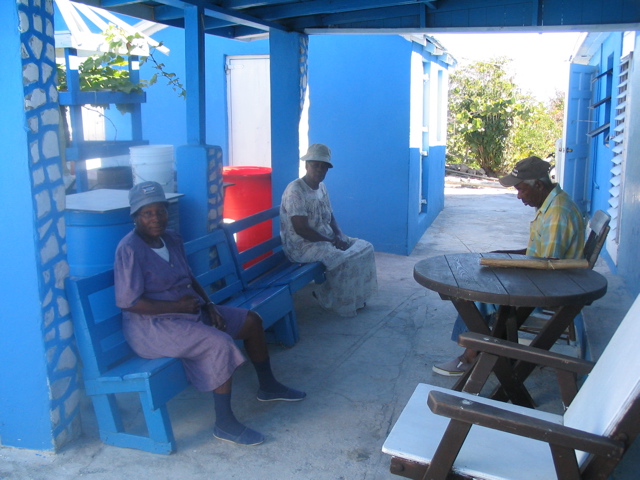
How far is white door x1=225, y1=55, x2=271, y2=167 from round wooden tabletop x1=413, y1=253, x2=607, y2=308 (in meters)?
5.13

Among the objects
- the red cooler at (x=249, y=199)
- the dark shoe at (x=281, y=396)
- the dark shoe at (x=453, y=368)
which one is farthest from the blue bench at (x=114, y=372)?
the red cooler at (x=249, y=199)

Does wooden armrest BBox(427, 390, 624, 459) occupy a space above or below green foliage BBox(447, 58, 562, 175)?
below

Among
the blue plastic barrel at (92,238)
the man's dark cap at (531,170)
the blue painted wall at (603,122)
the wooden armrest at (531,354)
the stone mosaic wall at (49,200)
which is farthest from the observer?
the blue painted wall at (603,122)

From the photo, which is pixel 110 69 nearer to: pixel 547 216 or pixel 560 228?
pixel 547 216

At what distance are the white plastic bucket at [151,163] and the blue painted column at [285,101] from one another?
165 cm

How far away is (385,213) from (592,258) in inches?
164

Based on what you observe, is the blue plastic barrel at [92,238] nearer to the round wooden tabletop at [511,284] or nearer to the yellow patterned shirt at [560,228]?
the round wooden tabletop at [511,284]

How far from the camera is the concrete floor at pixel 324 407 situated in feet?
9.95

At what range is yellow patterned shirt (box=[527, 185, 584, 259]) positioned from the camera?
12.2 feet

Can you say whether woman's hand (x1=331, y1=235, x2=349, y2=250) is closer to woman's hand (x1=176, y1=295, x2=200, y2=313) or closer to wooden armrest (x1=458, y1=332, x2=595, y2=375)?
woman's hand (x1=176, y1=295, x2=200, y2=313)

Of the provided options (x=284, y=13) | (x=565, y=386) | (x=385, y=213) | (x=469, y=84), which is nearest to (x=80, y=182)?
(x=284, y=13)

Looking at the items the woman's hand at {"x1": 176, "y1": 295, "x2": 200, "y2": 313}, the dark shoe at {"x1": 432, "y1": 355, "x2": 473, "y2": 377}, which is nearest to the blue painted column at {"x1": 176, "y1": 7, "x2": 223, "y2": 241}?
the woman's hand at {"x1": 176, "y1": 295, "x2": 200, "y2": 313}

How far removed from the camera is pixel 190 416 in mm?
3580

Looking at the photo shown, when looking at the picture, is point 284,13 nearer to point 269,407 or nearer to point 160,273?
point 160,273
